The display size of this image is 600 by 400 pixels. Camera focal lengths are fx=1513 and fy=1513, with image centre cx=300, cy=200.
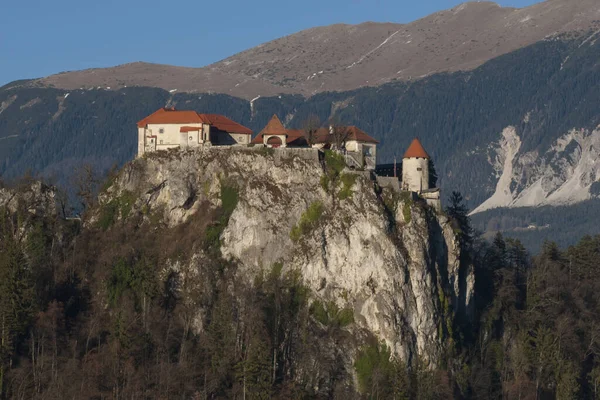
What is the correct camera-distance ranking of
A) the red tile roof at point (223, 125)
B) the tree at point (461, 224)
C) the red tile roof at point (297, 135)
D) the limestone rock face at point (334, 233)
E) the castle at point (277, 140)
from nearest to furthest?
the limestone rock face at point (334, 233) → the castle at point (277, 140) → the tree at point (461, 224) → the red tile roof at point (297, 135) → the red tile roof at point (223, 125)

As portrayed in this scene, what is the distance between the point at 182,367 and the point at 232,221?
1546cm

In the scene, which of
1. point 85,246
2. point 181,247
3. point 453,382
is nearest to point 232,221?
point 181,247

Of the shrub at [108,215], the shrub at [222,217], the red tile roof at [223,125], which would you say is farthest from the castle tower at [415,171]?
the shrub at [108,215]

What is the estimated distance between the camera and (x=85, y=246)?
12519 cm

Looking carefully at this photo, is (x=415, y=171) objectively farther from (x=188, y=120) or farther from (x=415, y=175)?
(x=188, y=120)

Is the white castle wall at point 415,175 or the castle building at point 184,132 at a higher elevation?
the castle building at point 184,132

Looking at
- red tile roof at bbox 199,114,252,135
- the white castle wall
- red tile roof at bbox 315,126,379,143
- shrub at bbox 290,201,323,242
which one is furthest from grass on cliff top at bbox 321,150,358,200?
red tile roof at bbox 199,114,252,135

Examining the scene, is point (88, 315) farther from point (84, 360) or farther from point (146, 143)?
point (146, 143)

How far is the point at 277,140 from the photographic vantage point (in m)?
129

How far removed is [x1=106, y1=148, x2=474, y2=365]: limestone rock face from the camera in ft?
389

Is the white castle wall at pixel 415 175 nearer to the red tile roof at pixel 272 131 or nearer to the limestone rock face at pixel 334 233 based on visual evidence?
the limestone rock face at pixel 334 233

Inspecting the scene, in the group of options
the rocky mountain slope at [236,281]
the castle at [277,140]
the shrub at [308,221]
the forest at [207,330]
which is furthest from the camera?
the castle at [277,140]

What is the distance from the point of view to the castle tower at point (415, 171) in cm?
12725

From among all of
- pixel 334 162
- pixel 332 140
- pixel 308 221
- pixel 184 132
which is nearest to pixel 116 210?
pixel 184 132
